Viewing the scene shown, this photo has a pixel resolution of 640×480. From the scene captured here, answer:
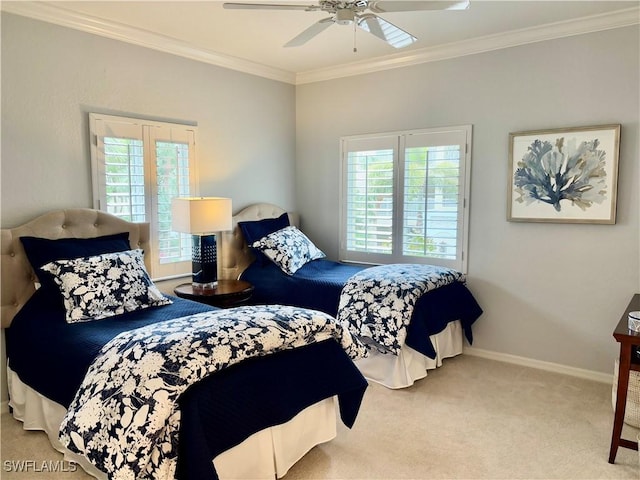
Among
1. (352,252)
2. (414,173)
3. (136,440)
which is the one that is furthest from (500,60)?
(136,440)

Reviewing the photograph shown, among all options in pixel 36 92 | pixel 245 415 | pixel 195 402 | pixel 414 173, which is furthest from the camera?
pixel 414 173

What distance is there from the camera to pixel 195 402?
1.88 meters

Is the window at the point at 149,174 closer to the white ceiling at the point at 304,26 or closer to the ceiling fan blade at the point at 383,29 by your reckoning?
the white ceiling at the point at 304,26

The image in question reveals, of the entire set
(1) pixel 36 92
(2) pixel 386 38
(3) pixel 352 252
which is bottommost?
(3) pixel 352 252

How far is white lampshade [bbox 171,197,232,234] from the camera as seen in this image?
350 cm

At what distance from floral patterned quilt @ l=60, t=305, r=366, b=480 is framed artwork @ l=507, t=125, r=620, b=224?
236cm

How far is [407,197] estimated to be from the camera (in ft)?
13.9

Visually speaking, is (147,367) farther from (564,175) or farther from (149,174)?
(564,175)

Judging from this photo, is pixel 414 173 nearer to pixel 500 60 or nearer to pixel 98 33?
pixel 500 60

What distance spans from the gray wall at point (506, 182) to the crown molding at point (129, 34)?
1.19 metres

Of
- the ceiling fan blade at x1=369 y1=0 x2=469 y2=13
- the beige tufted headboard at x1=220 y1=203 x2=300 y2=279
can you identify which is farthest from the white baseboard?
the ceiling fan blade at x1=369 y1=0 x2=469 y2=13

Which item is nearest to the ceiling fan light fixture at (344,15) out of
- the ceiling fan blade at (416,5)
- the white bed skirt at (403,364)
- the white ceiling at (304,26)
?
the ceiling fan blade at (416,5)

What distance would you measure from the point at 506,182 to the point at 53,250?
326 cm

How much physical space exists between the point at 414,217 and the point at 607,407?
6.54 feet
